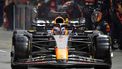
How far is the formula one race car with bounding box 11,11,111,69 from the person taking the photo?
38.1ft

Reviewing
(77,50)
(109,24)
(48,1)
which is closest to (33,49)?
(77,50)

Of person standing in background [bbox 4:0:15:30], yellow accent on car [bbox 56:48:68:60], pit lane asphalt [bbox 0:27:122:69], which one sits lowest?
pit lane asphalt [bbox 0:27:122:69]

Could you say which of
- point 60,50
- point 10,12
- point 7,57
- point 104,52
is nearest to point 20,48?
point 60,50

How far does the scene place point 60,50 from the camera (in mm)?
11797

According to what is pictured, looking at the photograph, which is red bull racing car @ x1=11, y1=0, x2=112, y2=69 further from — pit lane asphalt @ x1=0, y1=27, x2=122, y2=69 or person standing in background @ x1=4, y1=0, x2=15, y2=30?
person standing in background @ x1=4, y1=0, x2=15, y2=30

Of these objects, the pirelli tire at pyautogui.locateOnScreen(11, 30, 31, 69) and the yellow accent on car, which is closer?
the yellow accent on car

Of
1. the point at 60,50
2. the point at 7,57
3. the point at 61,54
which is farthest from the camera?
the point at 7,57

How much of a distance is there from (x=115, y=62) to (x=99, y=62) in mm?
4935

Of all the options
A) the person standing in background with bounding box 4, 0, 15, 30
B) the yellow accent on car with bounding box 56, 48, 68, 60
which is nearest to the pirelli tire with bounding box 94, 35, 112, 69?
the yellow accent on car with bounding box 56, 48, 68, 60

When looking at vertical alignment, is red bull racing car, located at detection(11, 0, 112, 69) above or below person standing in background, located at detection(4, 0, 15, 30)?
below

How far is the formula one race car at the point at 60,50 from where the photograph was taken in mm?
11602

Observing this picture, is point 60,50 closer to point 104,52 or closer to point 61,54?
point 61,54

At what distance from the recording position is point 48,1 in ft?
54.6

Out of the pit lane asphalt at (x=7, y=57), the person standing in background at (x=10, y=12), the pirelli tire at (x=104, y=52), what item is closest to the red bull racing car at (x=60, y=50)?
the pirelli tire at (x=104, y=52)
